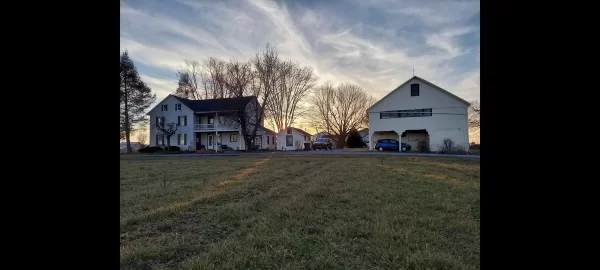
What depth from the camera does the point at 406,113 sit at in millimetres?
22391

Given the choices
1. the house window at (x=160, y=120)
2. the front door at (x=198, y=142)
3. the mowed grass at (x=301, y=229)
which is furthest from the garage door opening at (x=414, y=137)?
the house window at (x=160, y=120)

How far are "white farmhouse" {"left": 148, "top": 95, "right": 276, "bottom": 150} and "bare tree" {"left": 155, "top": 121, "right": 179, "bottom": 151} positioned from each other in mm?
610

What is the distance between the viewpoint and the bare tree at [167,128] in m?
28.9

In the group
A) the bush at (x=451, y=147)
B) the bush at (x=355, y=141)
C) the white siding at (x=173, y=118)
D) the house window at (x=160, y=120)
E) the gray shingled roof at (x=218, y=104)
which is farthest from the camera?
the bush at (x=355, y=141)

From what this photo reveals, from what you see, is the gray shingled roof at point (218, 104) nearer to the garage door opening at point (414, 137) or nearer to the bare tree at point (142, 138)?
the bare tree at point (142, 138)

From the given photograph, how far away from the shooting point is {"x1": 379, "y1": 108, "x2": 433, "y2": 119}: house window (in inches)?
853

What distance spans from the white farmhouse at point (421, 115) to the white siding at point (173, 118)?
20019 millimetres

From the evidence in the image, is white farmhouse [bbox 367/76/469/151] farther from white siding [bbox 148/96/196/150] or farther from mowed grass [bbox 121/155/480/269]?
white siding [bbox 148/96/196/150]

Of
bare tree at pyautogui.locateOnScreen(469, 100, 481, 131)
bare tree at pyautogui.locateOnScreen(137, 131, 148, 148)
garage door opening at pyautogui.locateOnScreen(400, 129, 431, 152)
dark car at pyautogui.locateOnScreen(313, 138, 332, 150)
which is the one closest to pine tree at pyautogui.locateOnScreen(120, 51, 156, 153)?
bare tree at pyautogui.locateOnScreen(137, 131, 148, 148)

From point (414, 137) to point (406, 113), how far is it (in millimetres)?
2498
